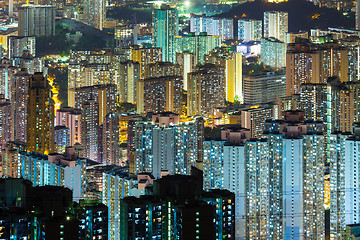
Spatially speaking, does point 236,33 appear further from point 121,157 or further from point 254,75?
point 121,157

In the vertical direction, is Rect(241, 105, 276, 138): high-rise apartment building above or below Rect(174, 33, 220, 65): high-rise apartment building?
below

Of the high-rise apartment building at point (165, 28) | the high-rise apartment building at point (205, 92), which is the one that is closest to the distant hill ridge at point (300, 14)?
the high-rise apartment building at point (165, 28)

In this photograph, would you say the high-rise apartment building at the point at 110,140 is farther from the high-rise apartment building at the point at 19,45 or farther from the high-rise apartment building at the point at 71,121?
the high-rise apartment building at the point at 19,45

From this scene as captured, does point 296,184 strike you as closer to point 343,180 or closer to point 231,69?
point 343,180

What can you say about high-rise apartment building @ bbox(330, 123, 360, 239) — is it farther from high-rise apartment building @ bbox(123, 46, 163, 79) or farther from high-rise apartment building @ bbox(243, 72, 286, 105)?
high-rise apartment building @ bbox(123, 46, 163, 79)

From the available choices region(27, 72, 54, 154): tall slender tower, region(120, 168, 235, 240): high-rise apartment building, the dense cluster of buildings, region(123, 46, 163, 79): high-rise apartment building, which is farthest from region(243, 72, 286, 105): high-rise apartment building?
region(120, 168, 235, 240): high-rise apartment building

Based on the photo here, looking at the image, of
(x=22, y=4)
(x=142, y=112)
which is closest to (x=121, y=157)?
(x=142, y=112)
